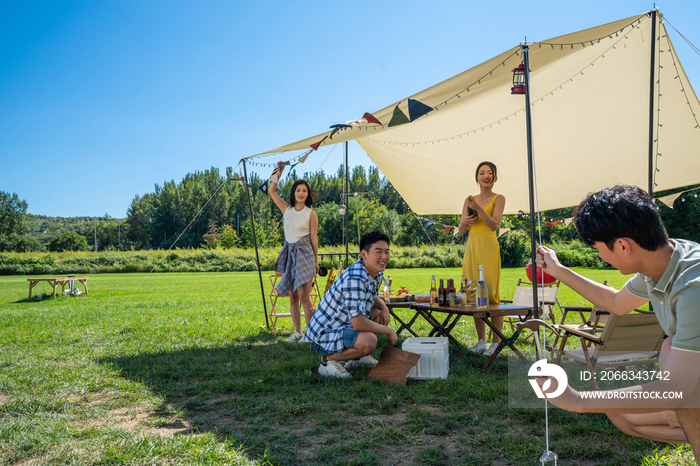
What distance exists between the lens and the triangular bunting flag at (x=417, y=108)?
10.7 feet

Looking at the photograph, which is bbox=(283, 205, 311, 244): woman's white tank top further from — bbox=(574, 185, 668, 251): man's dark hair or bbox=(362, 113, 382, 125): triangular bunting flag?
bbox=(574, 185, 668, 251): man's dark hair

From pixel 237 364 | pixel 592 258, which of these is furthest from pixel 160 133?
pixel 237 364

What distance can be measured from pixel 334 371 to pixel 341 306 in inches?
19.9

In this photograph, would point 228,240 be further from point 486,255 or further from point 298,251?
point 486,255

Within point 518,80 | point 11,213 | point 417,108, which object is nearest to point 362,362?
point 417,108

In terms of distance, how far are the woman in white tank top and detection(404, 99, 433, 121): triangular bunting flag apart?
1.85 m

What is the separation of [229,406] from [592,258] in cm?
2014

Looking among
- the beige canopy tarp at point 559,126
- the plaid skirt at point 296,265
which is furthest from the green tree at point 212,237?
the plaid skirt at point 296,265

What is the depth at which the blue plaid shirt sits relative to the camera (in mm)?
3180

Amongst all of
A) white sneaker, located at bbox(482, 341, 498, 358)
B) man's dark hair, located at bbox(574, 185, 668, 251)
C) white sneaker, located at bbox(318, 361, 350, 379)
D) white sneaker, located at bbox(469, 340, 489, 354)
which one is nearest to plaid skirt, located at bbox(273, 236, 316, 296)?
white sneaker, located at bbox(318, 361, 350, 379)

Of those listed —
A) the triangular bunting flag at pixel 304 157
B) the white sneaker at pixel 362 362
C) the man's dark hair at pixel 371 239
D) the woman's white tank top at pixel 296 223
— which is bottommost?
the white sneaker at pixel 362 362

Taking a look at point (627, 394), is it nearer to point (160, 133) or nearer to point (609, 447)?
point (609, 447)

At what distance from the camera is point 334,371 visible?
3.38 meters

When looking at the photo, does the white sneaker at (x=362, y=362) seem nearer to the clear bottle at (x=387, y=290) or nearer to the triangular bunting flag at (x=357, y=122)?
the clear bottle at (x=387, y=290)
